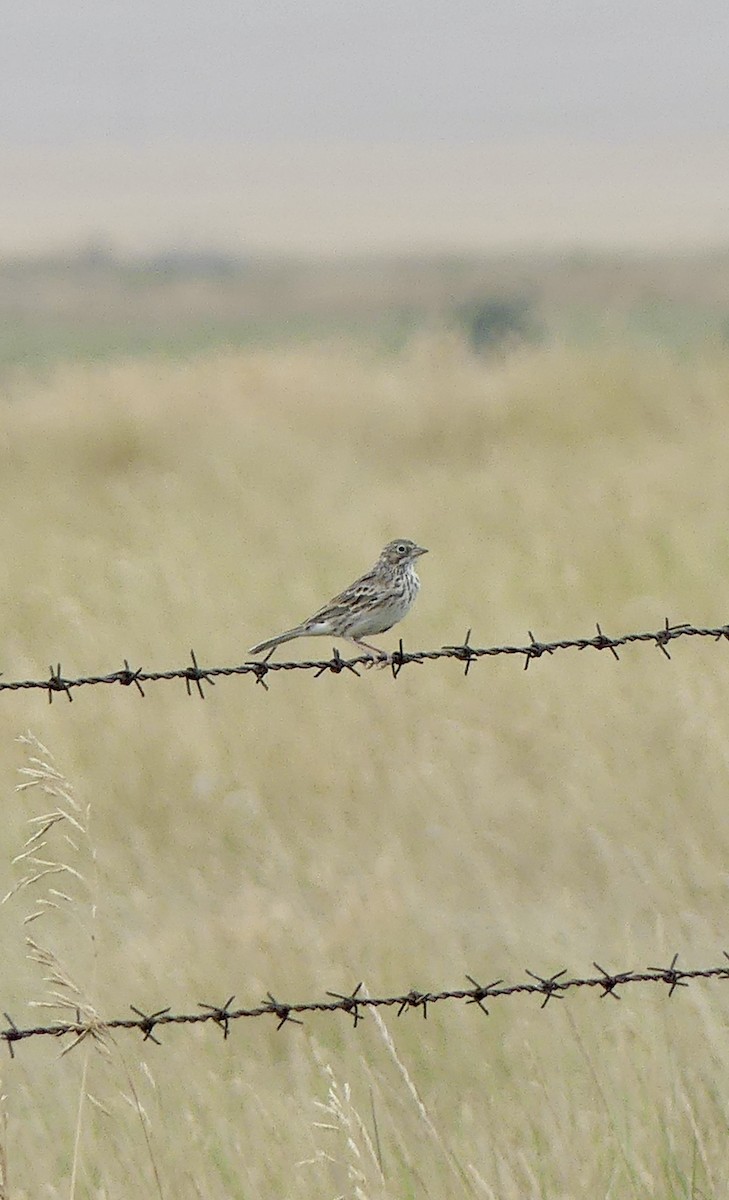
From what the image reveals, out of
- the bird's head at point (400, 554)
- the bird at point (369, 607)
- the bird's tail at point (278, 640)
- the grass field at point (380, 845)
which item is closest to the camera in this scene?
the grass field at point (380, 845)

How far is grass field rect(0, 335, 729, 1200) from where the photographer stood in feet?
14.5

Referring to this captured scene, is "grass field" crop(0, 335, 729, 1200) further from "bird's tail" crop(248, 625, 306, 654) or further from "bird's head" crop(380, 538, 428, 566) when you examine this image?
"bird's head" crop(380, 538, 428, 566)

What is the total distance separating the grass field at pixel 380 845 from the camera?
4406 millimetres

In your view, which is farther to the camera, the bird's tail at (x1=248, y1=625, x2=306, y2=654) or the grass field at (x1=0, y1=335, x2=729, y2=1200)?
the bird's tail at (x1=248, y1=625, x2=306, y2=654)

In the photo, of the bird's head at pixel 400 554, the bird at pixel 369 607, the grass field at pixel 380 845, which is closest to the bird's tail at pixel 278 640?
the bird at pixel 369 607

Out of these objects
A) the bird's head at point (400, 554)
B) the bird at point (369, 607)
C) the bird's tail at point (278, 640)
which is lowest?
the bird's tail at point (278, 640)

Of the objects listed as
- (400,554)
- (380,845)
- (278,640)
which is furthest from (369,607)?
(380,845)

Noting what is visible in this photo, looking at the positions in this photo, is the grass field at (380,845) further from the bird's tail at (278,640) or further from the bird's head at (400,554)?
the bird's head at (400,554)

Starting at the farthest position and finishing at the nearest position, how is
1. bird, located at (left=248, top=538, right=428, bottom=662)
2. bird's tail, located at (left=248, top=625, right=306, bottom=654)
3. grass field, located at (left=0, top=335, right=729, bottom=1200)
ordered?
bird, located at (left=248, top=538, right=428, bottom=662), bird's tail, located at (left=248, top=625, right=306, bottom=654), grass field, located at (left=0, top=335, right=729, bottom=1200)

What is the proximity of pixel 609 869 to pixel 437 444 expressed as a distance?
1322 centimetres

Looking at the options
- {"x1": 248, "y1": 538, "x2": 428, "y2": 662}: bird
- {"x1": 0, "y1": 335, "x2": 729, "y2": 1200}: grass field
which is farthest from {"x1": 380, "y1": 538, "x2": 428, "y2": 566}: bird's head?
{"x1": 0, "y1": 335, "x2": 729, "y2": 1200}: grass field

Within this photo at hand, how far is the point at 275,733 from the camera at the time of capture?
8.30 meters

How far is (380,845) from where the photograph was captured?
23.1 ft

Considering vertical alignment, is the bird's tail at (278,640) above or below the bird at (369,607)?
below
